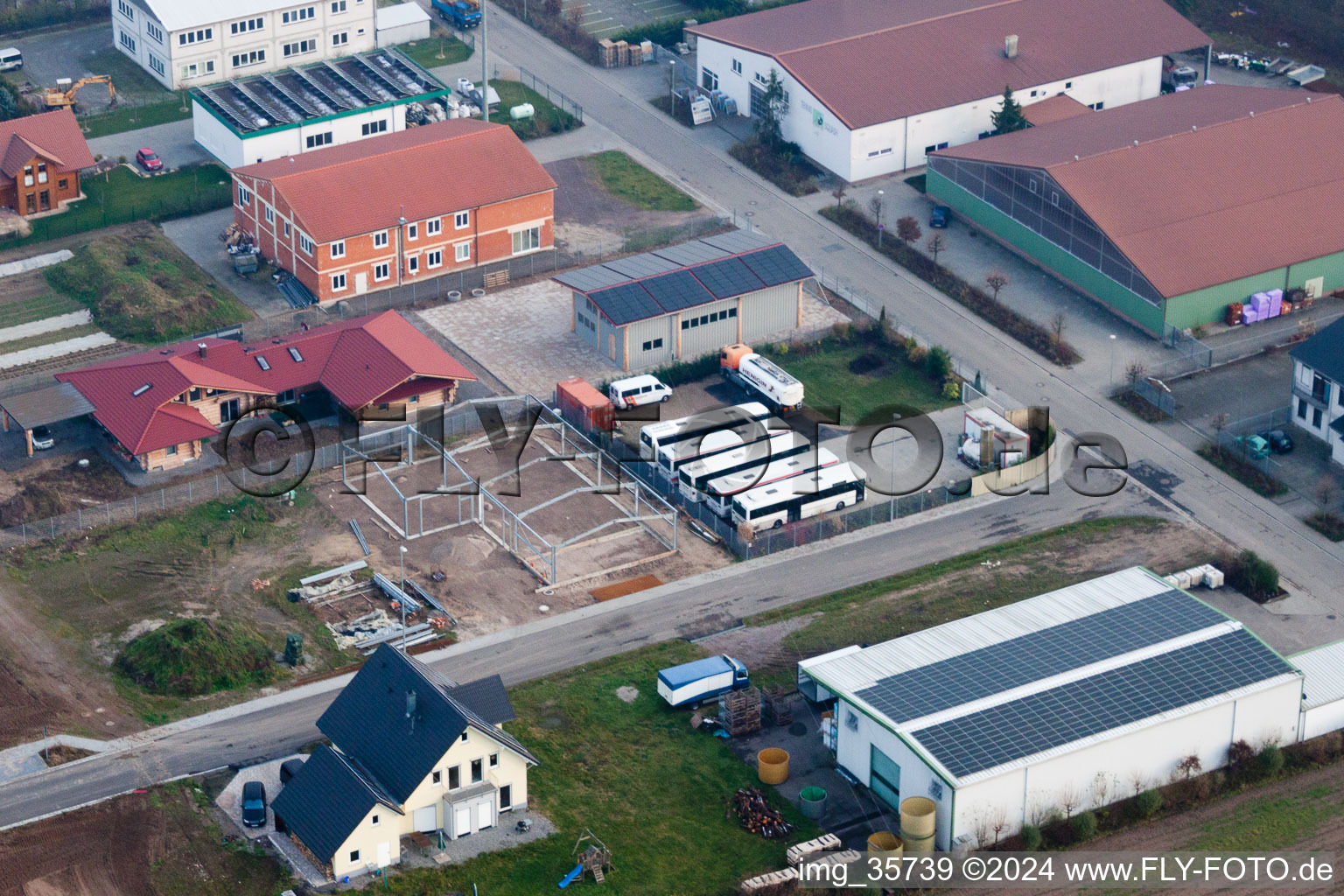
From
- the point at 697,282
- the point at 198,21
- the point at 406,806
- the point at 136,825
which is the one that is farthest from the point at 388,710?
the point at 198,21

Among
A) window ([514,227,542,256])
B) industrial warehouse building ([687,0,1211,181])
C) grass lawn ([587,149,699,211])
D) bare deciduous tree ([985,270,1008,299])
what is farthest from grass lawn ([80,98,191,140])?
bare deciduous tree ([985,270,1008,299])

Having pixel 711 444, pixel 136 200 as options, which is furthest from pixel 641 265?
pixel 136 200

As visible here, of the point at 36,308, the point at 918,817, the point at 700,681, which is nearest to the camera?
the point at 918,817

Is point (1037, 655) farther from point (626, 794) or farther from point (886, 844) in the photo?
point (626, 794)

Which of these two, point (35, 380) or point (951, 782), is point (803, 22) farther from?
point (951, 782)

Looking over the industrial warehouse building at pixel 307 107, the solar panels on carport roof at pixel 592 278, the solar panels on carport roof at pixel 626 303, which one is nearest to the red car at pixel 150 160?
the industrial warehouse building at pixel 307 107
